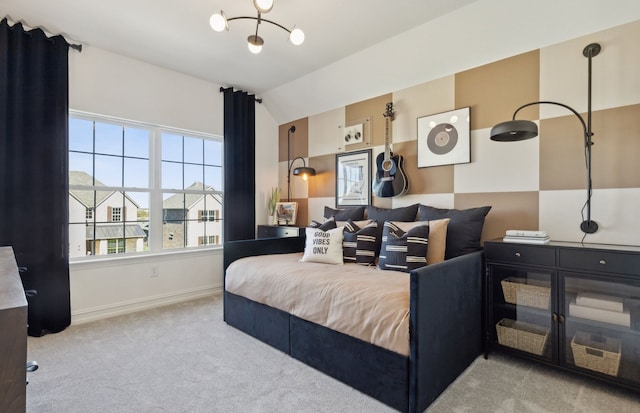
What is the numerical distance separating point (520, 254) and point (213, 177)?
3.48m

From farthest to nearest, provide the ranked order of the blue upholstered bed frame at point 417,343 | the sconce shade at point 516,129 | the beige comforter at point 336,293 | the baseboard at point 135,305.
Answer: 1. the baseboard at point 135,305
2. the sconce shade at point 516,129
3. the beige comforter at point 336,293
4. the blue upholstered bed frame at point 417,343

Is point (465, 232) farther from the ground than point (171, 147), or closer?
closer

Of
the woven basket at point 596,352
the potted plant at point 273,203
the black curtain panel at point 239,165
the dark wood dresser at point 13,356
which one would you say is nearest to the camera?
the dark wood dresser at point 13,356

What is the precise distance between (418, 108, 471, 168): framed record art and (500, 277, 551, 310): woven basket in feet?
3.59

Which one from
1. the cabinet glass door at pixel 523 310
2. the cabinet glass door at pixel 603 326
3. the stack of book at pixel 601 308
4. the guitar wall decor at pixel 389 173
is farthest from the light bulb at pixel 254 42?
the stack of book at pixel 601 308

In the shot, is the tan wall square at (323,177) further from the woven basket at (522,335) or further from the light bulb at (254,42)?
Result: the woven basket at (522,335)

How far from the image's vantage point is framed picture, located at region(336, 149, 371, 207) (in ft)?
11.5

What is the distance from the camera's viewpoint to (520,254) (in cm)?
212

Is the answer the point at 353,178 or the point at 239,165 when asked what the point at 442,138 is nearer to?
the point at 353,178

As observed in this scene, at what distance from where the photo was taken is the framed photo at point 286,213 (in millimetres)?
4195

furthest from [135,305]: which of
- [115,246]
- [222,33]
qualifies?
[222,33]

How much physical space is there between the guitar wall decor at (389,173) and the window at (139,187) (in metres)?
2.14

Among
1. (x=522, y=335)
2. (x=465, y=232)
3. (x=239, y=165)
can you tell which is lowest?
(x=522, y=335)

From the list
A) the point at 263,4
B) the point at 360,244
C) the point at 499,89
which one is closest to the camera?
the point at 263,4
